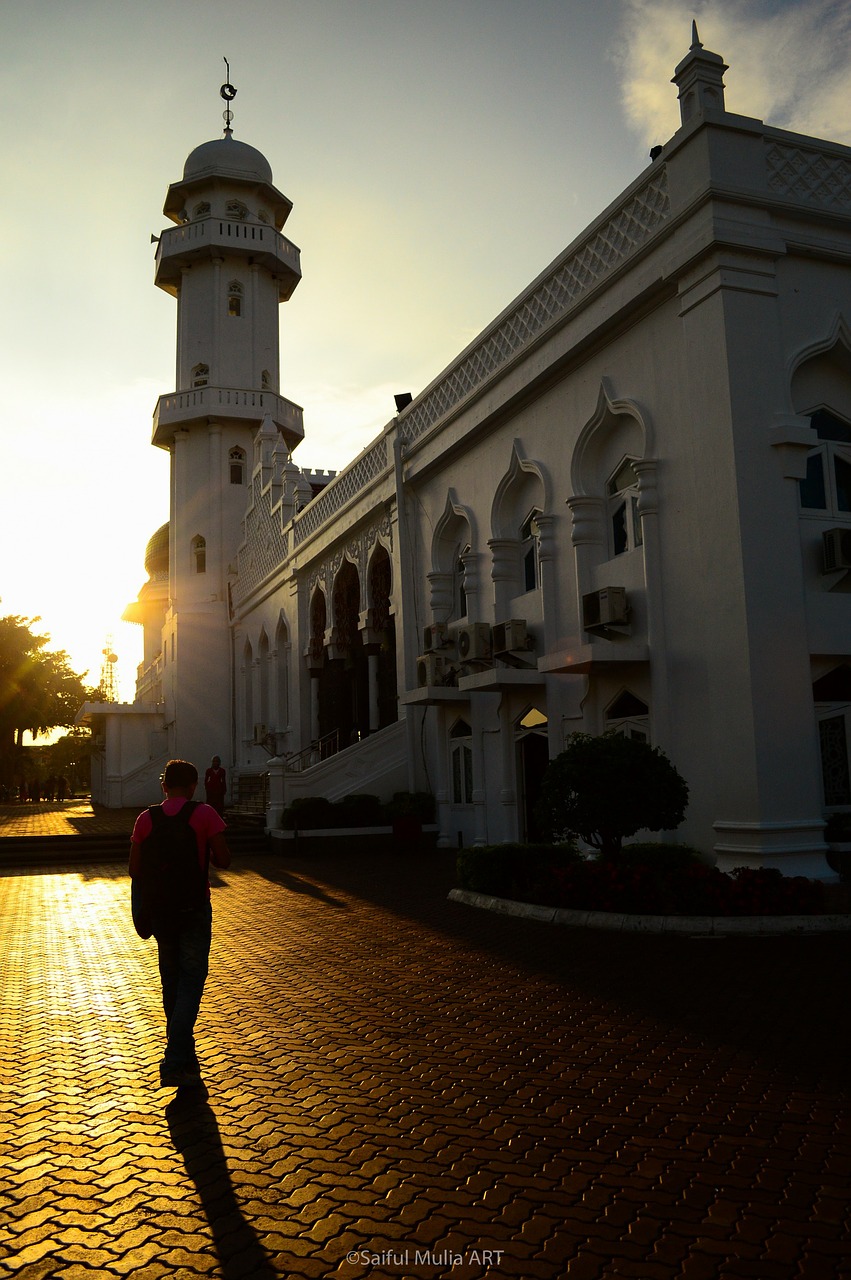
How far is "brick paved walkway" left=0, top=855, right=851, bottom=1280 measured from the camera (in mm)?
3500

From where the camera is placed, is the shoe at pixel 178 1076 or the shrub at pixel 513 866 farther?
the shrub at pixel 513 866

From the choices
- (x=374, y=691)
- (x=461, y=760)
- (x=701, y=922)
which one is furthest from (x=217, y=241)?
(x=701, y=922)

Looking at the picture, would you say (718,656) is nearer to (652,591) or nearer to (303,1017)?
(652,591)

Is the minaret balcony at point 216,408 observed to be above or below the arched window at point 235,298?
below

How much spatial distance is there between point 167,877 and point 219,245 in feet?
115

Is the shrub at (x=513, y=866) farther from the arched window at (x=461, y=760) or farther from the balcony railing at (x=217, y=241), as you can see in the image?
the balcony railing at (x=217, y=241)

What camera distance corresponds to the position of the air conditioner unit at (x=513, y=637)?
634 inches

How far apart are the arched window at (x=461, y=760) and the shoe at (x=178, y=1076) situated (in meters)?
13.9

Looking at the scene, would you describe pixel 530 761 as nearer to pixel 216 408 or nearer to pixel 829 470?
pixel 829 470

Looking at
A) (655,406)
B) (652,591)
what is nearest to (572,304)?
(655,406)

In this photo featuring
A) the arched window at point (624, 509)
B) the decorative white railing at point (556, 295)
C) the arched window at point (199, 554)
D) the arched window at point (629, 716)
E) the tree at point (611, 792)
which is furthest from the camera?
the arched window at point (199, 554)

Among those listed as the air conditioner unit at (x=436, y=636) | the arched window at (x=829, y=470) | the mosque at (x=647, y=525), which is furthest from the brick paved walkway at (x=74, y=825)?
the arched window at (x=829, y=470)

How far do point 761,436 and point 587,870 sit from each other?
545cm

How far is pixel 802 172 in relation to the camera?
42.0 feet
